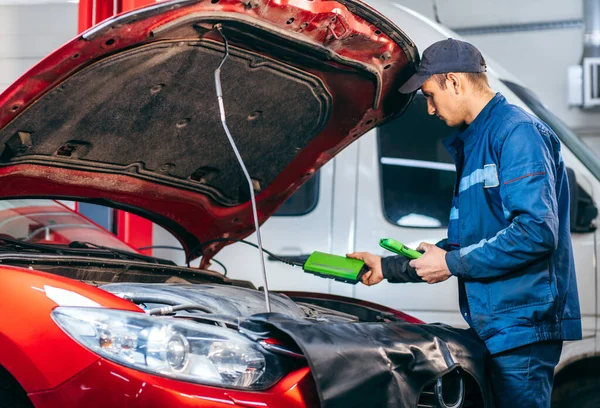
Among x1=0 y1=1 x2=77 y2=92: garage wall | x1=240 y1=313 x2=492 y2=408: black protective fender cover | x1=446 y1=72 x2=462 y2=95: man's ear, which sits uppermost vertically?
x1=0 y1=1 x2=77 y2=92: garage wall

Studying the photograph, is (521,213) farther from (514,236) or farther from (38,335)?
(38,335)

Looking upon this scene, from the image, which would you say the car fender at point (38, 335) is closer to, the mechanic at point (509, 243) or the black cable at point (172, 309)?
the black cable at point (172, 309)

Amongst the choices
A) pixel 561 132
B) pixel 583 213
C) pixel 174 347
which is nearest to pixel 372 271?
pixel 174 347

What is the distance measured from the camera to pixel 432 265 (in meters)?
2.34

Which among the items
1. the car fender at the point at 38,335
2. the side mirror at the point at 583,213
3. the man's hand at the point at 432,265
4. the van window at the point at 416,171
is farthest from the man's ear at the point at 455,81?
the van window at the point at 416,171

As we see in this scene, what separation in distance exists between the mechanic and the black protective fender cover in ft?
0.39

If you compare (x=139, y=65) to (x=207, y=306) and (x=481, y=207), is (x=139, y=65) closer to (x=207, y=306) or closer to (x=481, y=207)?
(x=207, y=306)

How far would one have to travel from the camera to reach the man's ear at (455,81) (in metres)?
2.42

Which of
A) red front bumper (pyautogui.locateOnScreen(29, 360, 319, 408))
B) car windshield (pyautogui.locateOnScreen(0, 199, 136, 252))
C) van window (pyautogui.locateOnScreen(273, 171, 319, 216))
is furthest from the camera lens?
van window (pyautogui.locateOnScreen(273, 171, 319, 216))

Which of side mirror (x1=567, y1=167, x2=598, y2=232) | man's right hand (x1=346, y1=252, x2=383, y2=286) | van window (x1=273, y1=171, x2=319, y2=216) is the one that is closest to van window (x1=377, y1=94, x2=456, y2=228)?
van window (x1=273, y1=171, x2=319, y2=216)

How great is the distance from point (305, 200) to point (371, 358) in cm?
237

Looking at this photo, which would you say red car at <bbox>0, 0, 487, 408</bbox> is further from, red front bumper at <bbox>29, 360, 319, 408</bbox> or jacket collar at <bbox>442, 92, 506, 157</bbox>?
jacket collar at <bbox>442, 92, 506, 157</bbox>

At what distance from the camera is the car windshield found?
10.1ft

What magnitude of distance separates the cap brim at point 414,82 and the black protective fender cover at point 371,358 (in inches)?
30.1
